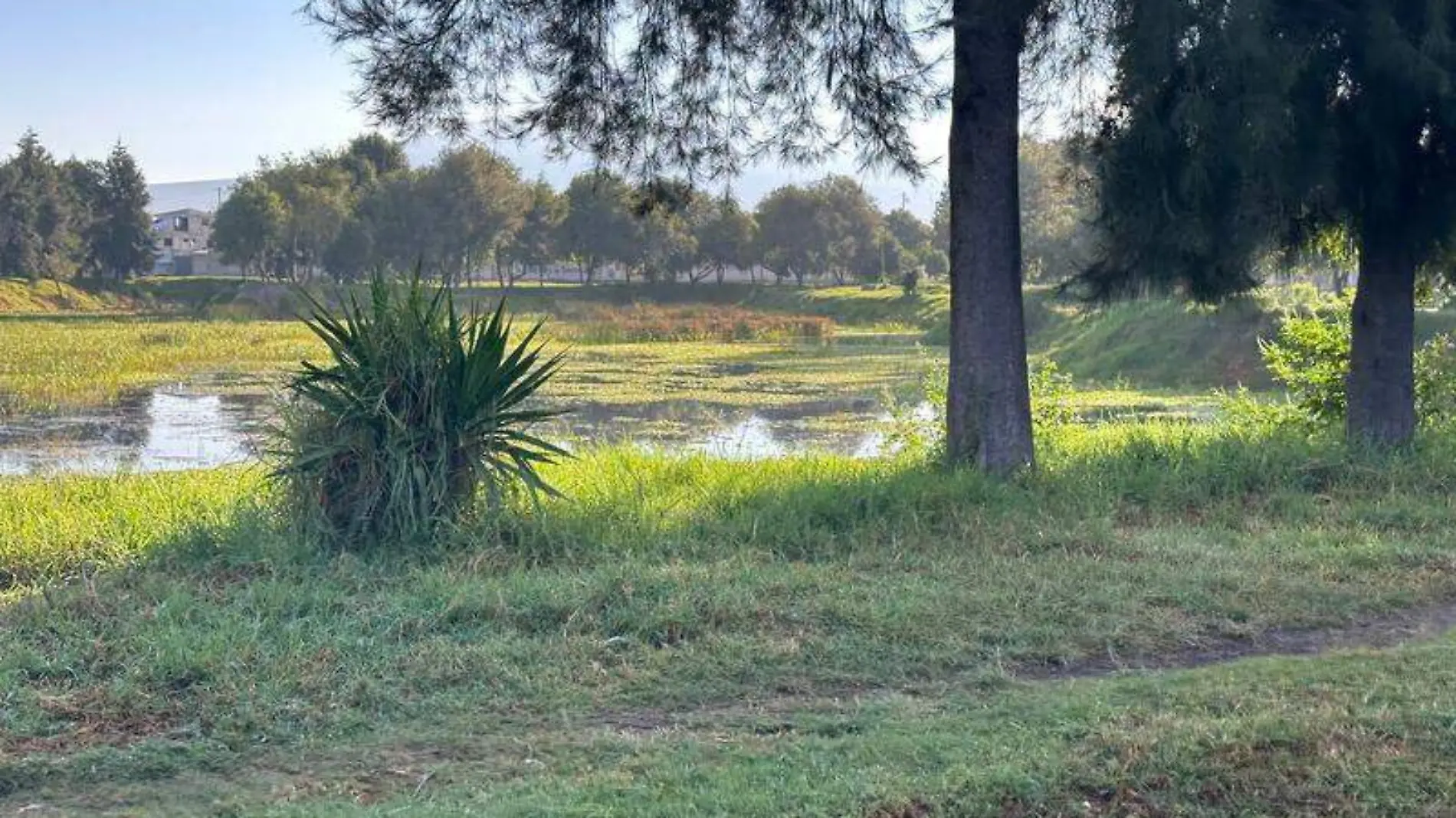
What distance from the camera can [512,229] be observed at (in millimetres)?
66062

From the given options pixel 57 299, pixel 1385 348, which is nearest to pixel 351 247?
pixel 57 299

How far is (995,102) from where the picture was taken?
10008 millimetres

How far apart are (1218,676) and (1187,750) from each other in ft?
3.53

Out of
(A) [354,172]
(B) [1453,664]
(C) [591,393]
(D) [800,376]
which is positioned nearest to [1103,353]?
(D) [800,376]

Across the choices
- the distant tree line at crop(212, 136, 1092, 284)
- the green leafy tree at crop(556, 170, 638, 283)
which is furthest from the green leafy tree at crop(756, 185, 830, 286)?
the green leafy tree at crop(556, 170, 638, 283)

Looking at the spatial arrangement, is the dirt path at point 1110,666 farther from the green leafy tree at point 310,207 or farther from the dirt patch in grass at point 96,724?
the green leafy tree at point 310,207

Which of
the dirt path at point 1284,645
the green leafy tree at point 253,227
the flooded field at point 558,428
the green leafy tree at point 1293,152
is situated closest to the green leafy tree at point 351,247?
the green leafy tree at point 253,227

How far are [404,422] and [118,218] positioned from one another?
75101 mm

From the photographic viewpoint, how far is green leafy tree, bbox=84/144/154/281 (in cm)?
7531

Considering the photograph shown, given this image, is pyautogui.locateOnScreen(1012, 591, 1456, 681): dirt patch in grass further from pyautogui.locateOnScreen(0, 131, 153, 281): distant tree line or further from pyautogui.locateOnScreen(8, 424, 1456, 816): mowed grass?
pyautogui.locateOnScreen(0, 131, 153, 281): distant tree line

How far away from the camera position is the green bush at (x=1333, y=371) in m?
12.5

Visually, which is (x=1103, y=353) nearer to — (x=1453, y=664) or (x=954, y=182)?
(x=954, y=182)

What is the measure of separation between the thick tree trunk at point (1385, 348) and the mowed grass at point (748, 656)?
1.37 meters

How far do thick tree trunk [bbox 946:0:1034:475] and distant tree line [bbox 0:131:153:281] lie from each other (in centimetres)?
6759
